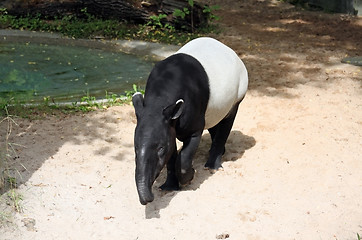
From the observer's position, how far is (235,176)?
580 cm

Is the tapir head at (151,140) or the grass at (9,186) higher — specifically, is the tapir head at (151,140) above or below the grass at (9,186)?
above

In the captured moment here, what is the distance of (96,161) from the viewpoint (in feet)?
20.0

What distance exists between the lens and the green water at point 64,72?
29.3 ft

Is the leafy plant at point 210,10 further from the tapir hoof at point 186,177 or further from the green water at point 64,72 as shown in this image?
Answer: the tapir hoof at point 186,177

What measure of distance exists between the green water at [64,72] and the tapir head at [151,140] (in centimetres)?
391

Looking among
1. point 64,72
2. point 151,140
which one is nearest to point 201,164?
point 151,140

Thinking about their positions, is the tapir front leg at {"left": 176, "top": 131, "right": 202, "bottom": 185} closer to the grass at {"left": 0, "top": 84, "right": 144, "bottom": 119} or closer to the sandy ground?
the sandy ground

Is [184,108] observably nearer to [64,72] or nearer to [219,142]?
[219,142]

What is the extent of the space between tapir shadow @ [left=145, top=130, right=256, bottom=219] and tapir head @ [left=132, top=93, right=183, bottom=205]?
0.51 meters

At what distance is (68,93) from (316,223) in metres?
5.41

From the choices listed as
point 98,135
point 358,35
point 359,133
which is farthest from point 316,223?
point 358,35

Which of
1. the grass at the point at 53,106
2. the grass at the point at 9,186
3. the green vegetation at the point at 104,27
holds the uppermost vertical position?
the grass at the point at 9,186

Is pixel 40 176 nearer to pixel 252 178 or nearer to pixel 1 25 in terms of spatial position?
pixel 252 178

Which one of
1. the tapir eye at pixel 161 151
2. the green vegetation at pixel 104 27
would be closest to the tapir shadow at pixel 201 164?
the tapir eye at pixel 161 151
